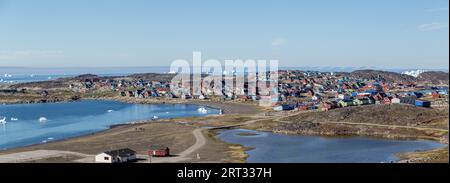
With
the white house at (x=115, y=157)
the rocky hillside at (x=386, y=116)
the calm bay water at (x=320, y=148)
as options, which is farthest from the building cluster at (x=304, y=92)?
the white house at (x=115, y=157)

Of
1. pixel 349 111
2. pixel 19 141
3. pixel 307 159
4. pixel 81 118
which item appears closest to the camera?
pixel 307 159

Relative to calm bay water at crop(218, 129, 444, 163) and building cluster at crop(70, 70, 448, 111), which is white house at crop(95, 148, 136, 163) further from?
building cluster at crop(70, 70, 448, 111)

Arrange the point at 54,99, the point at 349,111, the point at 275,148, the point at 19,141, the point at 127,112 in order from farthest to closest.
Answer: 1. the point at 54,99
2. the point at 127,112
3. the point at 349,111
4. the point at 19,141
5. the point at 275,148

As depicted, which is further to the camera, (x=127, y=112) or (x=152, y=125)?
(x=127, y=112)

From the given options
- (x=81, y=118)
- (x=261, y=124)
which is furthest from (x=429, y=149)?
(x=81, y=118)

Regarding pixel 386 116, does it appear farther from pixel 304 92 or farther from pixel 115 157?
pixel 304 92

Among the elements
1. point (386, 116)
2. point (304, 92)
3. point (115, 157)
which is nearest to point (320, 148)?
point (386, 116)

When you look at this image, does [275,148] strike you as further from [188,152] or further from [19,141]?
[19,141]

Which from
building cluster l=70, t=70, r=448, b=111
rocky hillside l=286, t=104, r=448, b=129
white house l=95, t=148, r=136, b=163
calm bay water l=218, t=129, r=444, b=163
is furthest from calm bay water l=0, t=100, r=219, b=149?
rocky hillside l=286, t=104, r=448, b=129
